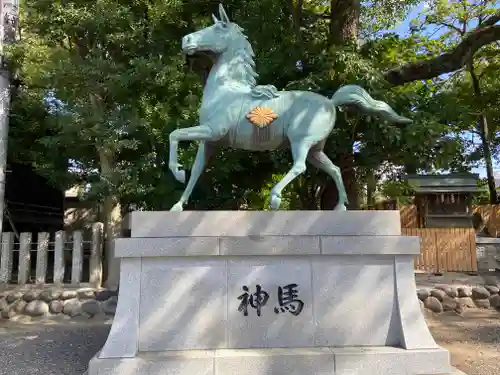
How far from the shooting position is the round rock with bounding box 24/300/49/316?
25.4 feet

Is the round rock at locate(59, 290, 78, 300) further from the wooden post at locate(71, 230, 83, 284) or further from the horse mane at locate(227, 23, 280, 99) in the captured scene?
the horse mane at locate(227, 23, 280, 99)

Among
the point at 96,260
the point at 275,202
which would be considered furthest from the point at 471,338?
the point at 96,260

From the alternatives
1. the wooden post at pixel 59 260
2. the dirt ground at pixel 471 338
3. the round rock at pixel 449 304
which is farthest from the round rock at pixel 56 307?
the round rock at pixel 449 304

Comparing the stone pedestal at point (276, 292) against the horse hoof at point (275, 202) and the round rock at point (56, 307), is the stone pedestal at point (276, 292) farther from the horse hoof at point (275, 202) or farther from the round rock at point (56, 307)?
the round rock at point (56, 307)

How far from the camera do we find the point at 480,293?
329 inches

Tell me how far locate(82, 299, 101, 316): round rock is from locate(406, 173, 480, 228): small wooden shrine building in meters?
9.44

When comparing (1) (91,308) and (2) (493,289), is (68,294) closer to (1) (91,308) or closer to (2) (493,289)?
(1) (91,308)

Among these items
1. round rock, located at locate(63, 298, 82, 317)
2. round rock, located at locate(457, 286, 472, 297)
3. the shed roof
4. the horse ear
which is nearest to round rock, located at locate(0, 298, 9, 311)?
round rock, located at locate(63, 298, 82, 317)

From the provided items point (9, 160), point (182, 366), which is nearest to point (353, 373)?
point (182, 366)

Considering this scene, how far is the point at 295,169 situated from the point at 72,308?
571cm

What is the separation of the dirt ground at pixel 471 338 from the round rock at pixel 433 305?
11 cm

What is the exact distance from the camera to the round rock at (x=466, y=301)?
833cm

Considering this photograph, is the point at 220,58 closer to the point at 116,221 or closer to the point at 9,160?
the point at 116,221

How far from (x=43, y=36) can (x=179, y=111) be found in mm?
3526
